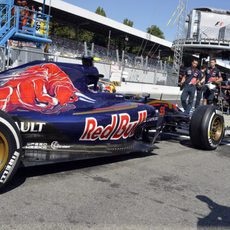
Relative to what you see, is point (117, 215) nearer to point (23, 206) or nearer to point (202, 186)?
point (23, 206)

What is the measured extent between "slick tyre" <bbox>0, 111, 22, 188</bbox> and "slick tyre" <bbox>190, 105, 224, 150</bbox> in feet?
12.4

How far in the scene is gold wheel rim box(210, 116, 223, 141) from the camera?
6.85m

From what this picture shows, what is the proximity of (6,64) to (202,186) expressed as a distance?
879 cm

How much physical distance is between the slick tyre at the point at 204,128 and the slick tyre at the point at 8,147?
148 inches

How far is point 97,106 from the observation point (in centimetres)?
501

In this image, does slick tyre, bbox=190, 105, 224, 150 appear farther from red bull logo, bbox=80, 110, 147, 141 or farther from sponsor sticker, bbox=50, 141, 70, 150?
sponsor sticker, bbox=50, 141, 70, 150

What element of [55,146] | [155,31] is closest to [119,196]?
[55,146]

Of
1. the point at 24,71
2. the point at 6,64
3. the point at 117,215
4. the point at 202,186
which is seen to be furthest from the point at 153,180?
the point at 6,64

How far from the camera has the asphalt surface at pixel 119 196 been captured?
320 cm

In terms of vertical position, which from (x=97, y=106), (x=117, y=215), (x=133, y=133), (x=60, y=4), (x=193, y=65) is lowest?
(x=117, y=215)

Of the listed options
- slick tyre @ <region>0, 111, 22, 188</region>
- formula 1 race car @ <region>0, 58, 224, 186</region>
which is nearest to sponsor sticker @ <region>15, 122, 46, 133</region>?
formula 1 race car @ <region>0, 58, 224, 186</region>

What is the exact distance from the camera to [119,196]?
386cm

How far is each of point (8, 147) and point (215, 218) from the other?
207cm

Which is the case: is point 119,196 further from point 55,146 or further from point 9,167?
point 9,167
